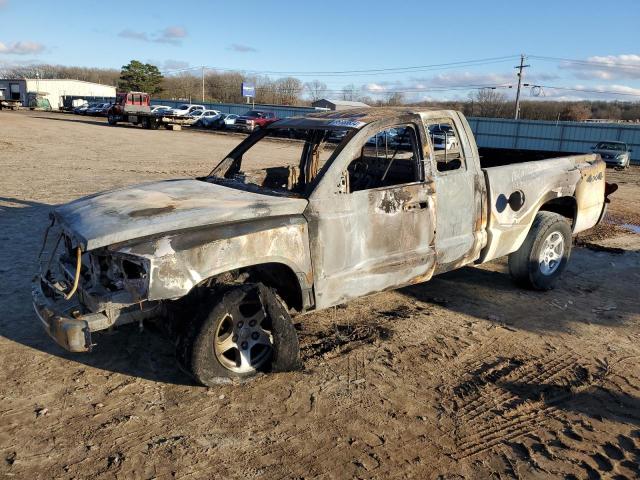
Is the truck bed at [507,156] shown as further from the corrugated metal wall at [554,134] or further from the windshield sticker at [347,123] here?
the corrugated metal wall at [554,134]

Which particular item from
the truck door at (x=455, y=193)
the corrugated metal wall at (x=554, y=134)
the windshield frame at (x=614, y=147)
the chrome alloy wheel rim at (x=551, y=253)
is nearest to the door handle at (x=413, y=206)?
the truck door at (x=455, y=193)

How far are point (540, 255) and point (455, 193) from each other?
5.29ft

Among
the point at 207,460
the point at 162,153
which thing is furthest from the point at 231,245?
the point at 162,153

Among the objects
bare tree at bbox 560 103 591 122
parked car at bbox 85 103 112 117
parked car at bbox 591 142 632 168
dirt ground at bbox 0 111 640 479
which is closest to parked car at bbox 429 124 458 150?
dirt ground at bbox 0 111 640 479

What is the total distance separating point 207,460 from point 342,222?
1893 mm

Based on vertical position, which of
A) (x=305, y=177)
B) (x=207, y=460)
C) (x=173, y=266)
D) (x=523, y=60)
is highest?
(x=523, y=60)

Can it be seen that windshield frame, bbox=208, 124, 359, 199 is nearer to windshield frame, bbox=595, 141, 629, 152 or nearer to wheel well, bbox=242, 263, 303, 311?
wheel well, bbox=242, 263, 303, 311

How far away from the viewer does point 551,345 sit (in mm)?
4539

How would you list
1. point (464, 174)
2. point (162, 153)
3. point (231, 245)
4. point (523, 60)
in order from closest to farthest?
point (231, 245) → point (464, 174) → point (162, 153) → point (523, 60)

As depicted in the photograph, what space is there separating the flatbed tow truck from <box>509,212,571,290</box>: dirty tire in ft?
113

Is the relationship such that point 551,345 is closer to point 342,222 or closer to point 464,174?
point 464,174

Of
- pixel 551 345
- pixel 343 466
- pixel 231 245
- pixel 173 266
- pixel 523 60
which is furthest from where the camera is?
pixel 523 60

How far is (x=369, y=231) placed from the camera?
416 centimetres

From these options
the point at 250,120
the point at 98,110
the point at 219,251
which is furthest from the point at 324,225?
the point at 98,110
